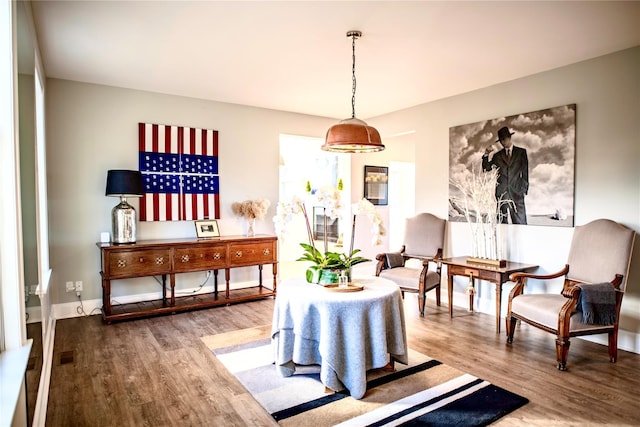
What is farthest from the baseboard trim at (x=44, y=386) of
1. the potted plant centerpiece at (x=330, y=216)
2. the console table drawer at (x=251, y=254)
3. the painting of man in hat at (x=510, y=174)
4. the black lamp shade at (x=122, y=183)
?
the painting of man in hat at (x=510, y=174)

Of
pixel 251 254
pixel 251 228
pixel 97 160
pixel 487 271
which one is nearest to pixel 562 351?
pixel 487 271

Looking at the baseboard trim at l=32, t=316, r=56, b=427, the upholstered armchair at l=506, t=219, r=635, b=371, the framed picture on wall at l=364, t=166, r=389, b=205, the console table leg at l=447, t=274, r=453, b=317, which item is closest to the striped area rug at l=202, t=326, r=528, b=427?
the upholstered armchair at l=506, t=219, r=635, b=371

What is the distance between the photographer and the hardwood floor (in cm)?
245

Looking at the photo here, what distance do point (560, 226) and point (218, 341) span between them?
348 centimetres

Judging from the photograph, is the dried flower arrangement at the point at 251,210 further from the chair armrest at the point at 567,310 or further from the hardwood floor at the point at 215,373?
the chair armrest at the point at 567,310

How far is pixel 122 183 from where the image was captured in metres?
4.22

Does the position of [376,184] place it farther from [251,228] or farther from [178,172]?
[178,172]

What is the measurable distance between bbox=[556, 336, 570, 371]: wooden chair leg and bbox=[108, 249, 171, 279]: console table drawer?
3.77 metres

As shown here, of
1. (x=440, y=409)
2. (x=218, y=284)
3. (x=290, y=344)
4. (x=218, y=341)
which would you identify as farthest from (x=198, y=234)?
(x=440, y=409)

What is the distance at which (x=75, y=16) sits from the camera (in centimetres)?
287

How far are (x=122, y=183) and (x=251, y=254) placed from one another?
168cm

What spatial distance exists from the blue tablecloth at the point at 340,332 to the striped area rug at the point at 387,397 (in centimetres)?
13

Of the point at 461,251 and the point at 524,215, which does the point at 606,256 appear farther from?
the point at 461,251

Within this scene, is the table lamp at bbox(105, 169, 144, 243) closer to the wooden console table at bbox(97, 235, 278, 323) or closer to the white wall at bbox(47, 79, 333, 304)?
the wooden console table at bbox(97, 235, 278, 323)
